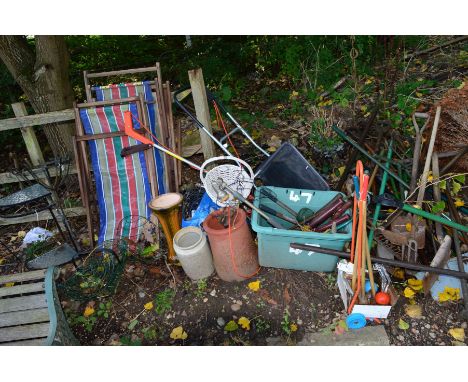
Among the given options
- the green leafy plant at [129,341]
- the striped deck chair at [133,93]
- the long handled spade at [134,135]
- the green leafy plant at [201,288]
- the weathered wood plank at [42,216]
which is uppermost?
the striped deck chair at [133,93]

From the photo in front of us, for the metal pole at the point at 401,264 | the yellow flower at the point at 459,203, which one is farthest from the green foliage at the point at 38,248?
the yellow flower at the point at 459,203

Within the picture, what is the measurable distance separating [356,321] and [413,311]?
58 centimetres

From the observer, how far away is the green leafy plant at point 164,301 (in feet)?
11.1

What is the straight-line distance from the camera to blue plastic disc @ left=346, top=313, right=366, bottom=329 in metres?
2.93

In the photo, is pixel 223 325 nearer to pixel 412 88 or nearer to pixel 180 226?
pixel 180 226

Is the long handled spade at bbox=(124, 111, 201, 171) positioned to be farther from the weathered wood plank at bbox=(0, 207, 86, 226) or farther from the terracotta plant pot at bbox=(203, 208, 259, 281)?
the weathered wood plank at bbox=(0, 207, 86, 226)

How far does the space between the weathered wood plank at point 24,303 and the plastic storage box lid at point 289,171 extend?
8.05 feet

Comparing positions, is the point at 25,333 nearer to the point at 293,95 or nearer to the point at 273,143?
the point at 273,143

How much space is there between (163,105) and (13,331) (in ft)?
8.95

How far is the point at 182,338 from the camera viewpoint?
3160 millimetres

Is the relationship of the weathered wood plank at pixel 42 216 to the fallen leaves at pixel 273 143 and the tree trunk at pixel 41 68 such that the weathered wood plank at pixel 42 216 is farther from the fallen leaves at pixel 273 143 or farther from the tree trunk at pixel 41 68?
the fallen leaves at pixel 273 143

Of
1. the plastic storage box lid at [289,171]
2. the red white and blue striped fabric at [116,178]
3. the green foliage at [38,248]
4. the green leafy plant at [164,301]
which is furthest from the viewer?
the green foliage at [38,248]

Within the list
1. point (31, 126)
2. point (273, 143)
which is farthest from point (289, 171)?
point (31, 126)

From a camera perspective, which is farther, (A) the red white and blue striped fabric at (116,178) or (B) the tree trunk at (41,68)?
(B) the tree trunk at (41,68)
